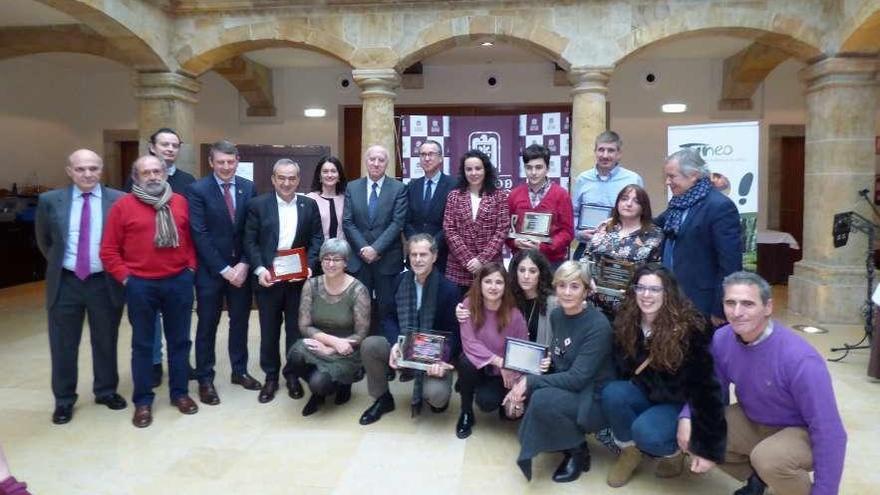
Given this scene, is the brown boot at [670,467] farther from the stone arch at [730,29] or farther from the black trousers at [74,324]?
the stone arch at [730,29]

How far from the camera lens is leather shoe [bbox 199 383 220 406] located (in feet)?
12.6

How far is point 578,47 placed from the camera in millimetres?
6105

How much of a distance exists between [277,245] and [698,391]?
7.90ft

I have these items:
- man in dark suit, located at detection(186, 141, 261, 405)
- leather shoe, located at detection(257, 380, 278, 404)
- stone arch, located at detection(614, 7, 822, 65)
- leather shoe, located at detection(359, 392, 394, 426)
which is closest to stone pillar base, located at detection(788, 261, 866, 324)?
stone arch, located at detection(614, 7, 822, 65)

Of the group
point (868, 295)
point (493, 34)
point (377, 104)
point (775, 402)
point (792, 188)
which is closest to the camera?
point (775, 402)

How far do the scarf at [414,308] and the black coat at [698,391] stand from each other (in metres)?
1.19

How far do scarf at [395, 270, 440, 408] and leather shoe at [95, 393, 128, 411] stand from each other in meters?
1.64

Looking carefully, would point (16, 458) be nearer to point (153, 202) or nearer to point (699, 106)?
point (153, 202)

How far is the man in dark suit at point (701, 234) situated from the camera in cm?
308

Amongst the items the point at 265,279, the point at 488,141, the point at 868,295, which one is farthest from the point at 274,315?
the point at 868,295

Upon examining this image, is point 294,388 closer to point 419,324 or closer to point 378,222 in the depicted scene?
point 419,324

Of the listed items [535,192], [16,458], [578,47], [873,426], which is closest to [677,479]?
[873,426]

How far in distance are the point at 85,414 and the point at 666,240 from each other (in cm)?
323

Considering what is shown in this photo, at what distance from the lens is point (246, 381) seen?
4.11 meters
